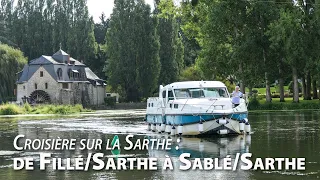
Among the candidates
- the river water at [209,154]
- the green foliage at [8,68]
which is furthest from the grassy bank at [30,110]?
the river water at [209,154]

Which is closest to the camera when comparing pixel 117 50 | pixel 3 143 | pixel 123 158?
pixel 123 158

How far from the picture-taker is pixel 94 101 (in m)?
120

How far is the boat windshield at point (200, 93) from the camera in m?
30.6

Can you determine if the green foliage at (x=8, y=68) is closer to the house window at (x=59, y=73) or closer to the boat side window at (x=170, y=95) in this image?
the house window at (x=59, y=73)

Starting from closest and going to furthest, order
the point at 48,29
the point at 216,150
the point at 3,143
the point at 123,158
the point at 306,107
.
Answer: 1. the point at 123,158
2. the point at 216,150
3. the point at 3,143
4. the point at 306,107
5. the point at 48,29

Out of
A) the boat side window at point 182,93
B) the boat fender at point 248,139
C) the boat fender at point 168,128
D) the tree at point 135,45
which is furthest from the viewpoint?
the tree at point 135,45

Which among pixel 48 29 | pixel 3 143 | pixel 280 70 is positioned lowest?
pixel 3 143

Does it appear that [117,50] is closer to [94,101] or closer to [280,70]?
[94,101]

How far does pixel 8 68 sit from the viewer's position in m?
104

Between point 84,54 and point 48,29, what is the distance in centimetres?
1348

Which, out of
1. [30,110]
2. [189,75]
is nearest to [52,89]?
[189,75]

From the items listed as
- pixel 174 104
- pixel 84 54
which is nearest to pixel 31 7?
pixel 84 54

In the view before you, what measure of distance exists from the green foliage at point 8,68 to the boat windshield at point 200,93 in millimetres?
75869

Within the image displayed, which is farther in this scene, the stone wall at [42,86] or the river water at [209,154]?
the stone wall at [42,86]
